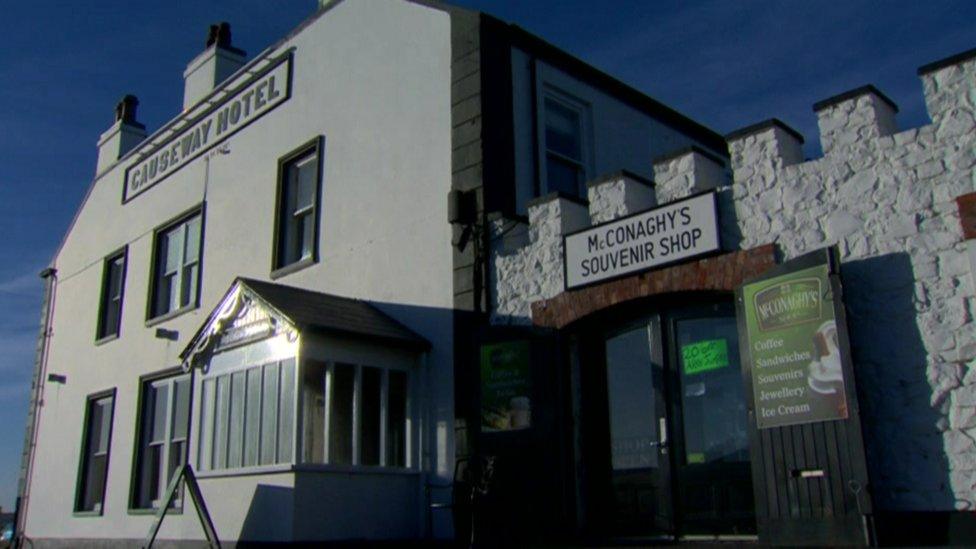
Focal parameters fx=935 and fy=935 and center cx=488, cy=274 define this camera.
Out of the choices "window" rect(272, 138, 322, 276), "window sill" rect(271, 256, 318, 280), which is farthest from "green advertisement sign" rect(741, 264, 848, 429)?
"window" rect(272, 138, 322, 276)

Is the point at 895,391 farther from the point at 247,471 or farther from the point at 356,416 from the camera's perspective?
the point at 247,471

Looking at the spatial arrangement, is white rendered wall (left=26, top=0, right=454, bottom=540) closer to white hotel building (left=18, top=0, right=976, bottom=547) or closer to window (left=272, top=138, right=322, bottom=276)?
white hotel building (left=18, top=0, right=976, bottom=547)

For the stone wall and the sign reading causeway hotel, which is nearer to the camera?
the stone wall

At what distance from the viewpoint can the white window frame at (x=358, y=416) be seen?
394 inches

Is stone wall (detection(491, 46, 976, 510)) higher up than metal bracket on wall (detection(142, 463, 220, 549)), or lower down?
higher up

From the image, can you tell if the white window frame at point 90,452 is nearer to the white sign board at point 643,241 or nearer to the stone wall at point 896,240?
Answer: the white sign board at point 643,241

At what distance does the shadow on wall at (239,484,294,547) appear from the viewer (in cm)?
948

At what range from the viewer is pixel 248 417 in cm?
1054

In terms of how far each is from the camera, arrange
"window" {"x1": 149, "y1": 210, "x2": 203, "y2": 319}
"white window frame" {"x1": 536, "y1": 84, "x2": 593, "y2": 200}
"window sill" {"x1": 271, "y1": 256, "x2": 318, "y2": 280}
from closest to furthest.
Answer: "white window frame" {"x1": 536, "y1": 84, "x2": 593, "y2": 200} < "window sill" {"x1": 271, "y1": 256, "x2": 318, "y2": 280} < "window" {"x1": 149, "y1": 210, "x2": 203, "y2": 319}

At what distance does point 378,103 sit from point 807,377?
7.11m

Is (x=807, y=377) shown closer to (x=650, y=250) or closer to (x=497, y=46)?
(x=650, y=250)

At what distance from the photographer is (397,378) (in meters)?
10.9

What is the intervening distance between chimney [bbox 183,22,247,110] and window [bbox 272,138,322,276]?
385 centimetres

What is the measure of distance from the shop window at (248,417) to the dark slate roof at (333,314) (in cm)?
53
